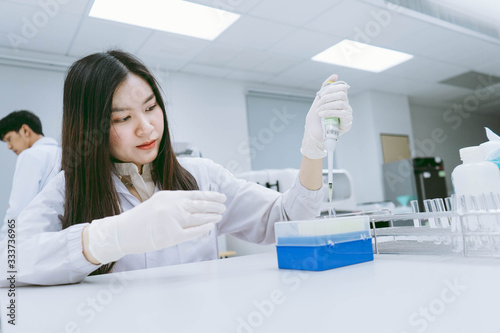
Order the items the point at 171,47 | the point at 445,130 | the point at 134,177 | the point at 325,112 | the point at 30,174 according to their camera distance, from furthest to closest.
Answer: the point at 445,130
the point at 171,47
the point at 30,174
the point at 134,177
the point at 325,112

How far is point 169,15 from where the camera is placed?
320 centimetres

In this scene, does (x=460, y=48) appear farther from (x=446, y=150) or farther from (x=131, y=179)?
(x=131, y=179)

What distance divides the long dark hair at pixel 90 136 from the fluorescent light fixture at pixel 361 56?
3.34m

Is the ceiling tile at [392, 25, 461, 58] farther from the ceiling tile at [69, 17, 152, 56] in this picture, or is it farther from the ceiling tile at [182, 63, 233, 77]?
the ceiling tile at [69, 17, 152, 56]

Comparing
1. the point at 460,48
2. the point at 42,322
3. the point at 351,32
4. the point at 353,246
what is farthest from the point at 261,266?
the point at 460,48

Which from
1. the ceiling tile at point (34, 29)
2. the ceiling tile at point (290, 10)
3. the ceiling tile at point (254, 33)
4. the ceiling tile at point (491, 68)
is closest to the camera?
the ceiling tile at point (34, 29)

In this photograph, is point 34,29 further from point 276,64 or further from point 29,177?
point 276,64

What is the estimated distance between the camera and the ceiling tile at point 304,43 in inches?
146

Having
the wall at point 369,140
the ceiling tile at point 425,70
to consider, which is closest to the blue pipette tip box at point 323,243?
the ceiling tile at point 425,70

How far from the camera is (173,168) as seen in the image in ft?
4.25

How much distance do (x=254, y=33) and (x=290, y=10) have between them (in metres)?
0.49

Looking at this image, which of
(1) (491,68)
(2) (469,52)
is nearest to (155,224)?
(2) (469,52)

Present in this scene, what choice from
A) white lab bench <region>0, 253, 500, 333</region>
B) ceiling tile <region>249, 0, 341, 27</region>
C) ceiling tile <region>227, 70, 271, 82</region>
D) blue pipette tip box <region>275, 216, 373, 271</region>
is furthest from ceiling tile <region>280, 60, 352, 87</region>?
white lab bench <region>0, 253, 500, 333</region>

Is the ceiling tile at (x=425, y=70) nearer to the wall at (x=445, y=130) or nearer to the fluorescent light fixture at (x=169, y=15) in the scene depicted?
the wall at (x=445, y=130)
